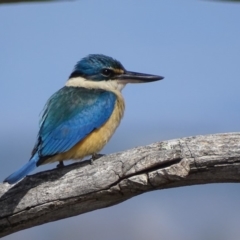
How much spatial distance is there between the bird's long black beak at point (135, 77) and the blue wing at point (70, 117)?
35 centimetres

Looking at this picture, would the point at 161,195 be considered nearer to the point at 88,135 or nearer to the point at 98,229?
the point at 98,229

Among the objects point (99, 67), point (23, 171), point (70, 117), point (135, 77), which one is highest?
point (99, 67)

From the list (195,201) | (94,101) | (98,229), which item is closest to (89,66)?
(94,101)

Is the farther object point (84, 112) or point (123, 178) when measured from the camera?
point (84, 112)

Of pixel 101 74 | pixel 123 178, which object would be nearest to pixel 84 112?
pixel 101 74

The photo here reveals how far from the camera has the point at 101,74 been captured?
8.68m

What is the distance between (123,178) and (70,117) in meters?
1.58

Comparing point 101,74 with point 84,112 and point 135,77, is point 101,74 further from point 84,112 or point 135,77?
point 84,112

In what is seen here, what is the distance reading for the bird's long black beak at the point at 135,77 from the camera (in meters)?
8.72

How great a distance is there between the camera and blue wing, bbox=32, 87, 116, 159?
7.69 meters

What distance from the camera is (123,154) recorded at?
6.75 meters

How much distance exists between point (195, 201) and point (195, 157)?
942cm

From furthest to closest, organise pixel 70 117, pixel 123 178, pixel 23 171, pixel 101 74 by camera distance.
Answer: pixel 101 74
pixel 70 117
pixel 23 171
pixel 123 178

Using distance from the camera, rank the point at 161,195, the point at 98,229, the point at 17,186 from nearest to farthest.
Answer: the point at 17,186 < the point at 98,229 < the point at 161,195
